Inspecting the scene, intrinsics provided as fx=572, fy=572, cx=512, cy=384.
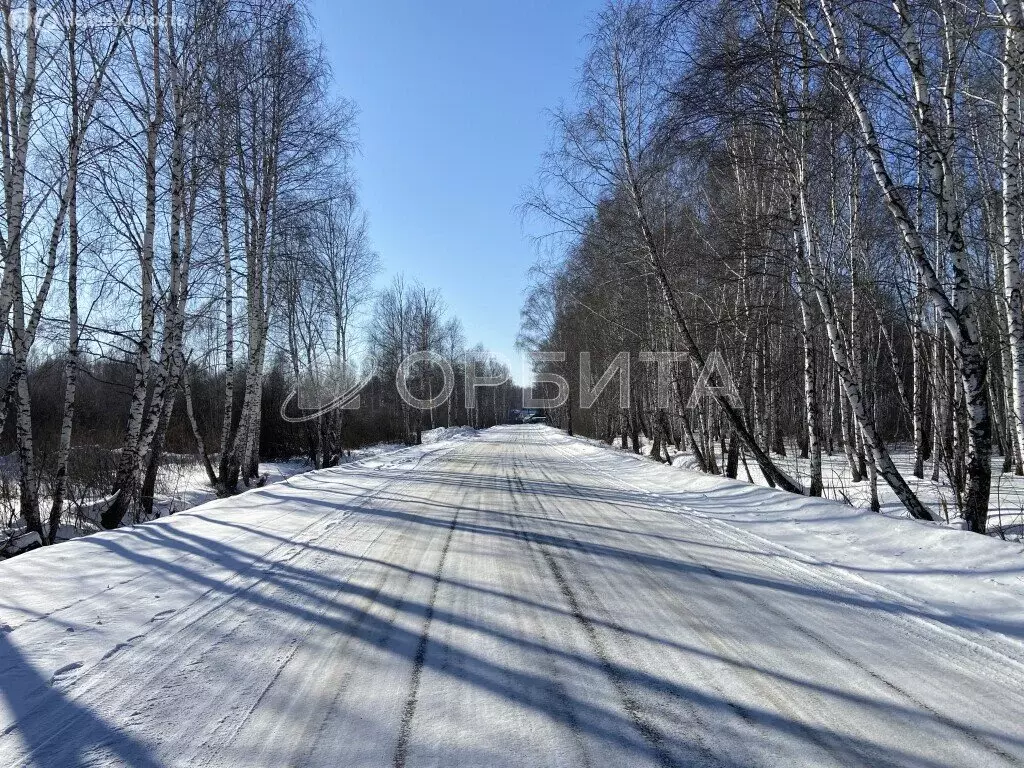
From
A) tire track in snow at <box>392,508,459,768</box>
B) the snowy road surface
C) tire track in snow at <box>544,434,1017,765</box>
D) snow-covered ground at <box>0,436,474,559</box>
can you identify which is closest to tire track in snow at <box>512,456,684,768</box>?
the snowy road surface

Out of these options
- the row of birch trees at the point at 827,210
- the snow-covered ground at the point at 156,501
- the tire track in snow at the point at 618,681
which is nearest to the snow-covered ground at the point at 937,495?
the row of birch trees at the point at 827,210

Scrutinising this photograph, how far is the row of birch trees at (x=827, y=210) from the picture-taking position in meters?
6.00

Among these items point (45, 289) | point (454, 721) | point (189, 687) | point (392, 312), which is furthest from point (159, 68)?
point (392, 312)

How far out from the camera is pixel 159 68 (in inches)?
346

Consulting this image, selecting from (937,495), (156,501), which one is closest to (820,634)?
(937,495)

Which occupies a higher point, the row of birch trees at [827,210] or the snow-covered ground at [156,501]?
the row of birch trees at [827,210]

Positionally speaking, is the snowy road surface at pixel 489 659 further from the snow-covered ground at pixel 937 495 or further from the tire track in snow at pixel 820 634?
the snow-covered ground at pixel 937 495

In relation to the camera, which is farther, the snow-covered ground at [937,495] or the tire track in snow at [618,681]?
the snow-covered ground at [937,495]

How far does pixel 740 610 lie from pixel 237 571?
400cm

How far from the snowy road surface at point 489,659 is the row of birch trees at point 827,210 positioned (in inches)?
143

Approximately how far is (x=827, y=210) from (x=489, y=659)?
1217 centimetres

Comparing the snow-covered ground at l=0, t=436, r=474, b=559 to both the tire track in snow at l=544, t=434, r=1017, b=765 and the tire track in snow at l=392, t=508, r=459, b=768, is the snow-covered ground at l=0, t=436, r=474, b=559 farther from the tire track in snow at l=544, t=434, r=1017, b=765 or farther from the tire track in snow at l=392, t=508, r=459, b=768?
the tire track in snow at l=544, t=434, r=1017, b=765

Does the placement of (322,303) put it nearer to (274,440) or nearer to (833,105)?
(274,440)

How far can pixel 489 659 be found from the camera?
10.1ft
